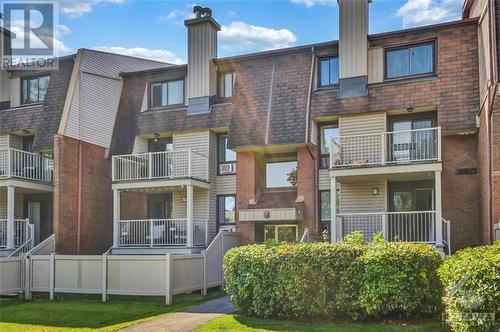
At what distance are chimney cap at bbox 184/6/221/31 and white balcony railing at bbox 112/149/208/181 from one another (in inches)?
220

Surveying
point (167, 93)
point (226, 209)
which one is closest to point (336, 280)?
point (226, 209)

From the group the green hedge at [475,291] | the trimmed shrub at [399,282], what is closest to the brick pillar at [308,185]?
the trimmed shrub at [399,282]

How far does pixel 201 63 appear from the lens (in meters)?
19.9

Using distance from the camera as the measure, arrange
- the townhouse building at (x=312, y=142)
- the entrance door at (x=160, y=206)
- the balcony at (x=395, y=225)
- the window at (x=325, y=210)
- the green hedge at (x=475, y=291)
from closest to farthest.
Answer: the green hedge at (x=475, y=291) → the balcony at (x=395, y=225) → the townhouse building at (x=312, y=142) → the window at (x=325, y=210) → the entrance door at (x=160, y=206)

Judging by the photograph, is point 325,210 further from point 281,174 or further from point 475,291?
point 475,291

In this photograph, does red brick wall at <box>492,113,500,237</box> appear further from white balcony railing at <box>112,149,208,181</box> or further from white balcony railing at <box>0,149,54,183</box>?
white balcony railing at <box>0,149,54,183</box>

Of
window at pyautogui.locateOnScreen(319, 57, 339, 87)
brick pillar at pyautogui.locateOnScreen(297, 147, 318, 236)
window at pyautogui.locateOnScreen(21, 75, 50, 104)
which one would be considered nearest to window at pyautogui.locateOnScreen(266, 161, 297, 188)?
brick pillar at pyautogui.locateOnScreen(297, 147, 318, 236)

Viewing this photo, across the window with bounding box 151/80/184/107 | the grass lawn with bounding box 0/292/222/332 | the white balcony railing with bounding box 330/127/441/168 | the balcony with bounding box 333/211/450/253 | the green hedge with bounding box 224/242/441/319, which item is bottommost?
the grass lawn with bounding box 0/292/222/332

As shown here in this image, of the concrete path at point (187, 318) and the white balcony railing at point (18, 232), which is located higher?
the white balcony railing at point (18, 232)

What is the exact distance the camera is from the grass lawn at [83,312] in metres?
11.7

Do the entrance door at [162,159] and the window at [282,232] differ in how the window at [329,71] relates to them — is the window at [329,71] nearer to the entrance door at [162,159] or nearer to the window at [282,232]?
the window at [282,232]

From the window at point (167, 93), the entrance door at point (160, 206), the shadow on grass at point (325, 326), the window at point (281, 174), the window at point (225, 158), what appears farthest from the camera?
the window at point (167, 93)

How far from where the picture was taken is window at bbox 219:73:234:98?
2011 cm

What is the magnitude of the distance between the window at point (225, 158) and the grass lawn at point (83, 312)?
5432 millimetres
